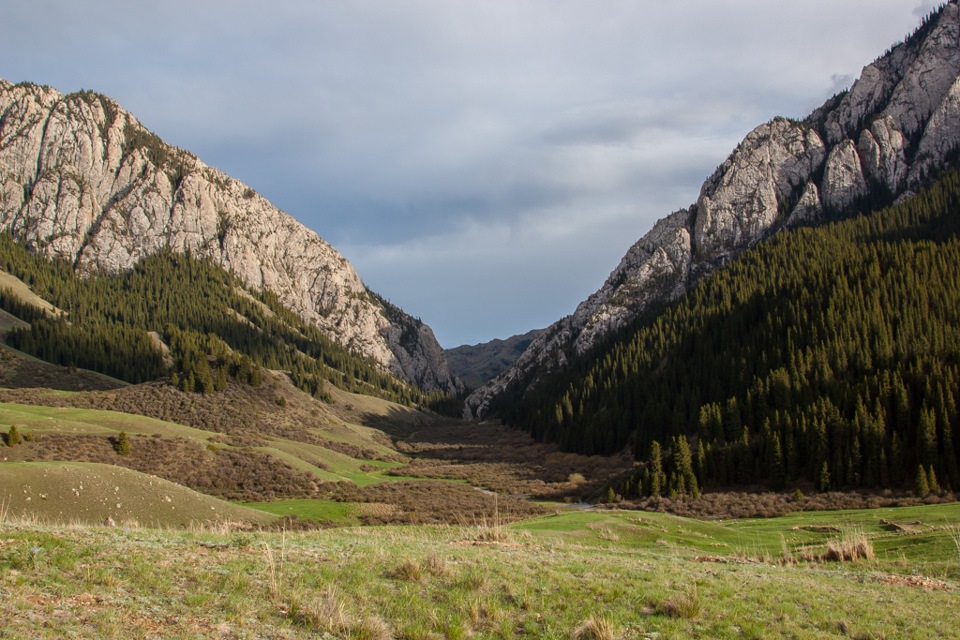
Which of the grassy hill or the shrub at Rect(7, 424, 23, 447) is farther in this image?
the shrub at Rect(7, 424, 23, 447)

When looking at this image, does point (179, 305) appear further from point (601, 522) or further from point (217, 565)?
point (217, 565)

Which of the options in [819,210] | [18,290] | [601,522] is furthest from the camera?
[819,210]

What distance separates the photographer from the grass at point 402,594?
9188 mm

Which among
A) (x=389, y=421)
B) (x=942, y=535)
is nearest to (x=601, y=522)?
(x=942, y=535)

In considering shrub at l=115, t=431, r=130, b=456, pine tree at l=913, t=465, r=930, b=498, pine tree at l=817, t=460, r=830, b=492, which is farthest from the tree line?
pine tree at l=913, t=465, r=930, b=498

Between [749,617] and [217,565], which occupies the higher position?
[217,565]

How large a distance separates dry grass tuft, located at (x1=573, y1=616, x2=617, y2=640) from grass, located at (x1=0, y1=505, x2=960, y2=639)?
24 millimetres

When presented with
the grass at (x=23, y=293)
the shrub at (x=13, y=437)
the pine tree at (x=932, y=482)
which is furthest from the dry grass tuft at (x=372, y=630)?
the grass at (x=23, y=293)

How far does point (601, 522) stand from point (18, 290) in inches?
7355

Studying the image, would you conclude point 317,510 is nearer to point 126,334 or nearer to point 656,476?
point 656,476

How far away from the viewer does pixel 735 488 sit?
6159 cm

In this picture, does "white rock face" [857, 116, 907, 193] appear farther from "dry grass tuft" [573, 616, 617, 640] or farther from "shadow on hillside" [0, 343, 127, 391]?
"shadow on hillside" [0, 343, 127, 391]

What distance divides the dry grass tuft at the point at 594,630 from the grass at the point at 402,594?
1.0 inches

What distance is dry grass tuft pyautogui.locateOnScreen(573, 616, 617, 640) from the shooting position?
32.6 ft
